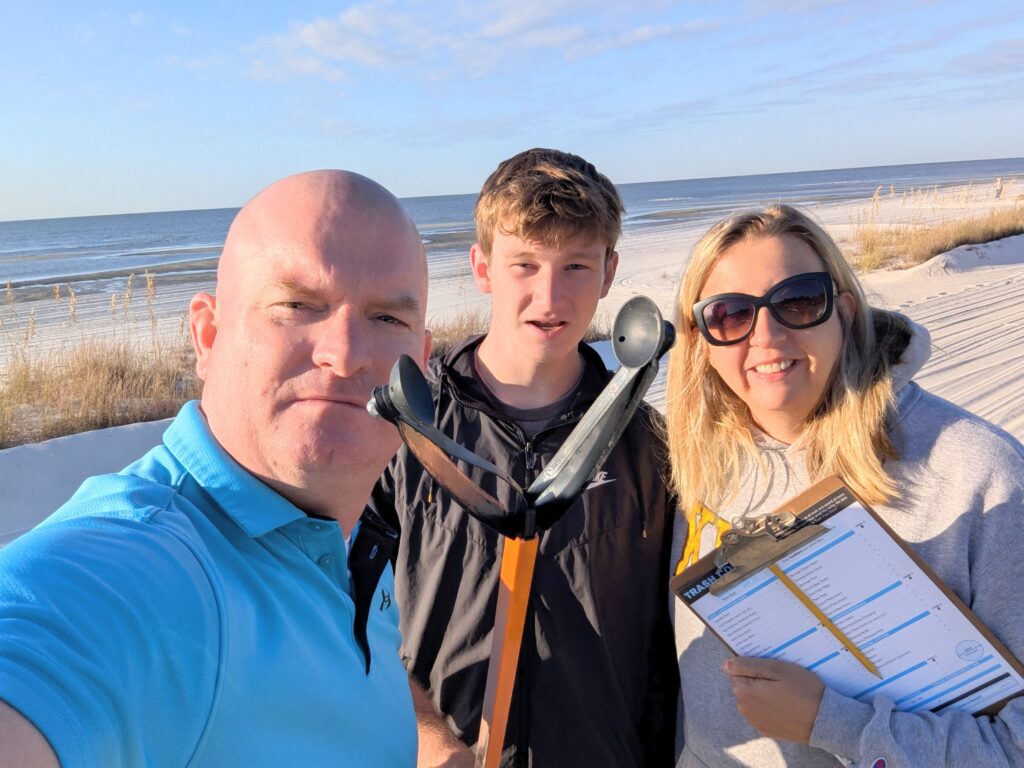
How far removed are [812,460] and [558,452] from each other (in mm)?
1252

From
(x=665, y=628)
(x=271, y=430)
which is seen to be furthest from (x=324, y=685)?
(x=665, y=628)

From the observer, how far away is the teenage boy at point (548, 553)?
2014 mm

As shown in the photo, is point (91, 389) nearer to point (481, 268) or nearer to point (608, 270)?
point (481, 268)

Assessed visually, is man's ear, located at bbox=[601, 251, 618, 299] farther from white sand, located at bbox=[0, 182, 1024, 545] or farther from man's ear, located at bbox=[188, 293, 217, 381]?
man's ear, located at bbox=[188, 293, 217, 381]

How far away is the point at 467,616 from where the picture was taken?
2.07 m

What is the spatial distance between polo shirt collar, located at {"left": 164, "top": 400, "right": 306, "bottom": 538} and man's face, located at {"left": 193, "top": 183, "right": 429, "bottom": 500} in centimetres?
4

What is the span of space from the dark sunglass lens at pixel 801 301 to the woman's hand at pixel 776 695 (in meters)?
0.88

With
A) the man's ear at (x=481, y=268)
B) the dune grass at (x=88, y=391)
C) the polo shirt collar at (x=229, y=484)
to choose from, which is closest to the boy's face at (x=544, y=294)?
the man's ear at (x=481, y=268)

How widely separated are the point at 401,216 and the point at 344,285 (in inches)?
9.0

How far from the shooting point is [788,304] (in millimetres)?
1951

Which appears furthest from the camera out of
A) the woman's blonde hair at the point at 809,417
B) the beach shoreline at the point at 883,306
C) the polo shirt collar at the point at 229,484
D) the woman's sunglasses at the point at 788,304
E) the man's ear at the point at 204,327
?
the beach shoreline at the point at 883,306

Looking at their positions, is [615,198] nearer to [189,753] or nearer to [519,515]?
[519,515]

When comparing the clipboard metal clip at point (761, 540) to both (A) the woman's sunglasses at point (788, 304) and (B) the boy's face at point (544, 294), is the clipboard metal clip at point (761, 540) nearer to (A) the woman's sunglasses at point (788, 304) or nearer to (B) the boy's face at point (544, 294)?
(A) the woman's sunglasses at point (788, 304)

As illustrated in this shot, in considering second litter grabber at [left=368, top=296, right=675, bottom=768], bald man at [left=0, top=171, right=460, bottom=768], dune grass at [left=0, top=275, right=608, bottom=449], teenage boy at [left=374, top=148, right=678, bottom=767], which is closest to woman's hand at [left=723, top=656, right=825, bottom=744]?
teenage boy at [left=374, top=148, right=678, bottom=767]
